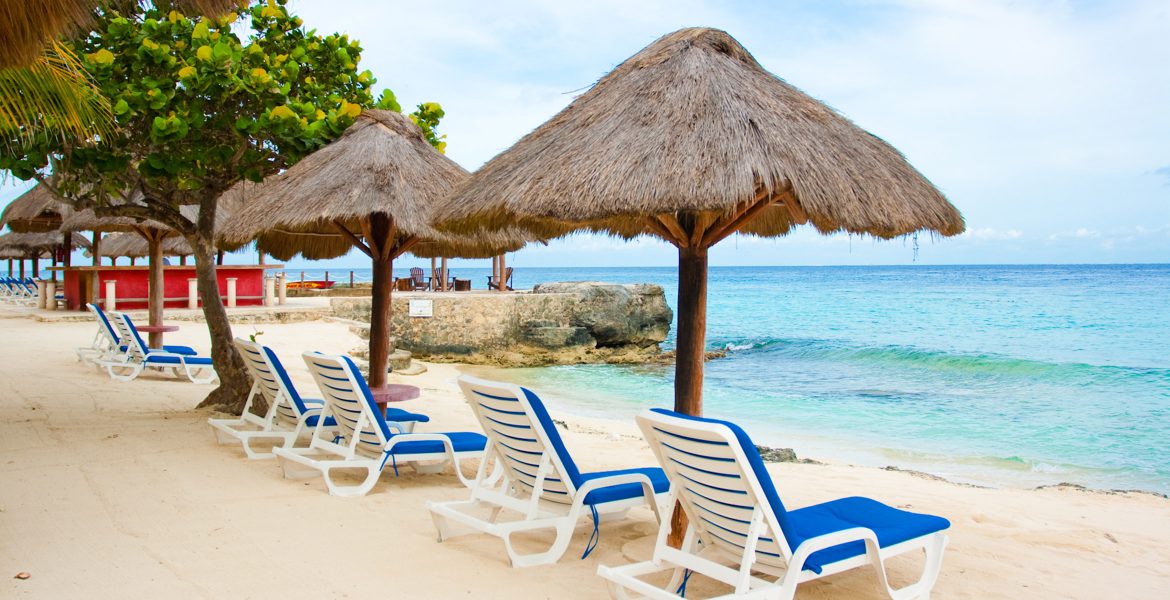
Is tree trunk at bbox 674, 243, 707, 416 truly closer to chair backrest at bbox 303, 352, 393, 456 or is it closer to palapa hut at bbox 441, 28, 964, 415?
palapa hut at bbox 441, 28, 964, 415

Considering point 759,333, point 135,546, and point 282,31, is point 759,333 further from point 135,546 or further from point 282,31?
point 135,546

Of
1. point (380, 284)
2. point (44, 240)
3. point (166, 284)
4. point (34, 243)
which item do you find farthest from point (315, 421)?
point (34, 243)

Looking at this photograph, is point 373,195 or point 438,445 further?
point 373,195

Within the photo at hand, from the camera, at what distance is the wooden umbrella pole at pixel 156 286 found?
12.0m

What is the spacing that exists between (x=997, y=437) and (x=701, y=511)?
10.9m

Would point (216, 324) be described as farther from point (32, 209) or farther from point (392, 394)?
point (32, 209)

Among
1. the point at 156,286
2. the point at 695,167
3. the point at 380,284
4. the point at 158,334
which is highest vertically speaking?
the point at 695,167

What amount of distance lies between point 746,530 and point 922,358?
74.1 feet

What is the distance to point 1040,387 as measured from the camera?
61.7 ft

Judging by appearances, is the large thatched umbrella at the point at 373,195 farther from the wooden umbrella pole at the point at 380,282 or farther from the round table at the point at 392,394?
the round table at the point at 392,394

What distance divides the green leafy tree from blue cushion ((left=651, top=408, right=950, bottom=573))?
530 cm

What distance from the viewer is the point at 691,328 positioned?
4410 millimetres

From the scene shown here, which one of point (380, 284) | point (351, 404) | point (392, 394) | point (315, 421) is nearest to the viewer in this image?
point (351, 404)

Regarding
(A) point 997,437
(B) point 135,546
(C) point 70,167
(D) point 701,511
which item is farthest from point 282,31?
(A) point 997,437
